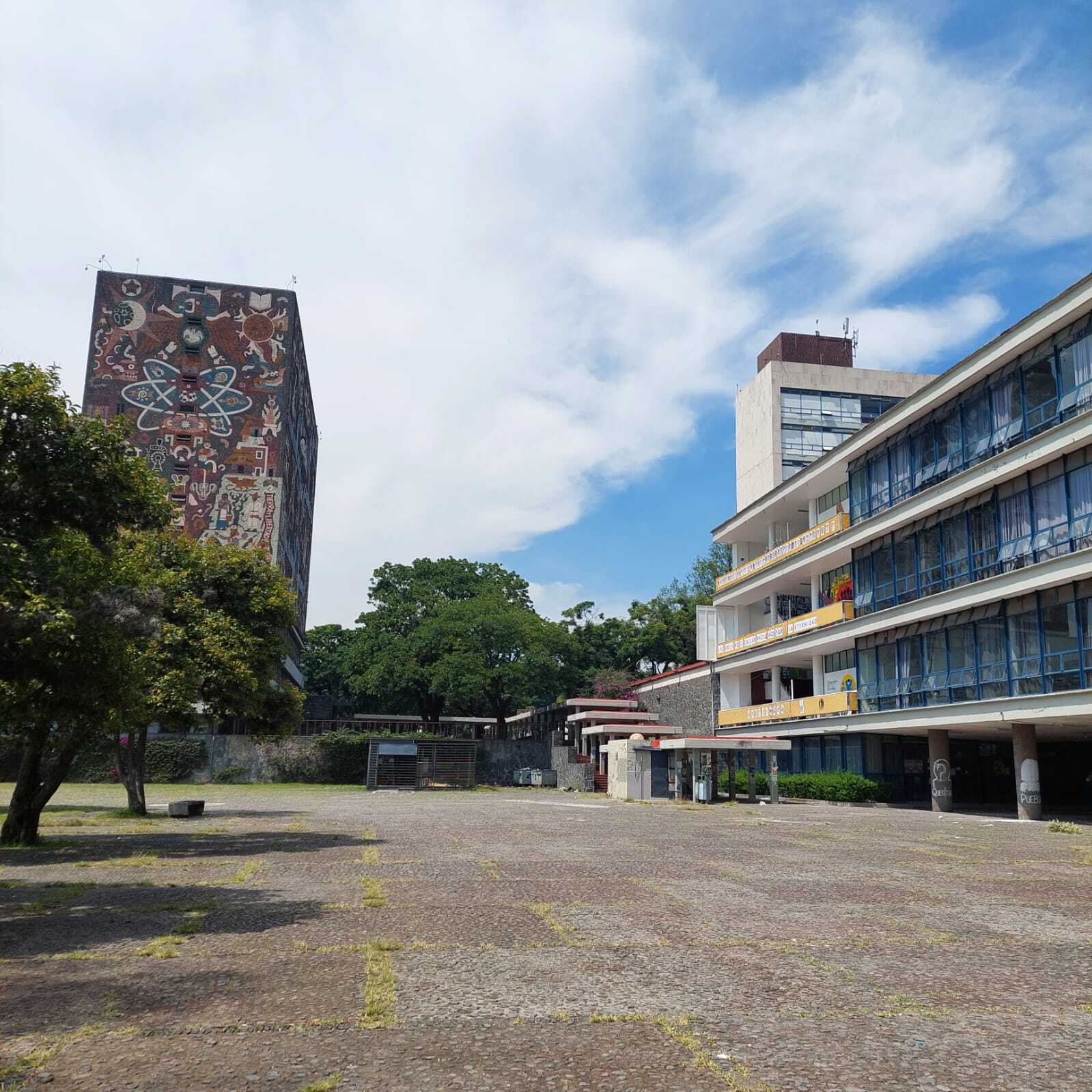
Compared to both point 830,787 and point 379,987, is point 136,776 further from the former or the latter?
point 830,787

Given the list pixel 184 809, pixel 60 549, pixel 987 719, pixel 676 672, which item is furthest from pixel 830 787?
pixel 60 549

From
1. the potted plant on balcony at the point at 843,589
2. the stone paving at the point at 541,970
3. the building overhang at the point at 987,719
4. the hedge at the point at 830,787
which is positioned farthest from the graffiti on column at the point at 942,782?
the stone paving at the point at 541,970

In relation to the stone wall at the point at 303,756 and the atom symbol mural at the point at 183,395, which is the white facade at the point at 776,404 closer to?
the stone wall at the point at 303,756

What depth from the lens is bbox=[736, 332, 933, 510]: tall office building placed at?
6825 centimetres

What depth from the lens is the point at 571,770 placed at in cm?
5575

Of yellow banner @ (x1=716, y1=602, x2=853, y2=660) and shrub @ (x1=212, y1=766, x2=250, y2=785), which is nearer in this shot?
yellow banner @ (x1=716, y1=602, x2=853, y2=660)

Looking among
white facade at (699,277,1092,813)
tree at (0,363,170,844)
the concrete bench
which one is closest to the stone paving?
tree at (0,363,170,844)

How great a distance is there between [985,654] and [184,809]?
23780 mm

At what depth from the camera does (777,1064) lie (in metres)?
5.65

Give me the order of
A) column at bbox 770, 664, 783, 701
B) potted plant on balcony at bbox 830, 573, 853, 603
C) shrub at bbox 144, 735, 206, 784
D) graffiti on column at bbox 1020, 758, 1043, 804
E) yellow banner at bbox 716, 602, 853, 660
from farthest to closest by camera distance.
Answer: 1. shrub at bbox 144, 735, 206, 784
2. column at bbox 770, 664, 783, 701
3. potted plant on balcony at bbox 830, 573, 853, 603
4. yellow banner at bbox 716, 602, 853, 660
5. graffiti on column at bbox 1020, 758, 1043, 804

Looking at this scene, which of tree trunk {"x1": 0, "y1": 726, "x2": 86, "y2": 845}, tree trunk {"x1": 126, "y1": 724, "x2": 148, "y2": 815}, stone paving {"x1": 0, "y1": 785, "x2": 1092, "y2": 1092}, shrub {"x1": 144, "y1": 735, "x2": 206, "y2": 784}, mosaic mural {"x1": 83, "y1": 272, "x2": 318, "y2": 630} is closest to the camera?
stone paving {"x1": 0, "y1": 785, "x2": 1092, "y2": 1092}

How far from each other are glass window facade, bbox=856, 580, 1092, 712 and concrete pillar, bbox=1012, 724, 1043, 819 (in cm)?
132

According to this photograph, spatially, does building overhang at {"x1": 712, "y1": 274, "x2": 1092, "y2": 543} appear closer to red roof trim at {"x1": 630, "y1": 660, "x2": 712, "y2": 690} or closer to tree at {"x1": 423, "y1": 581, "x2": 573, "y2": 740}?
red roof trim at {"x1": 630, "y1": 660, "x2": 712, "y2": 690}

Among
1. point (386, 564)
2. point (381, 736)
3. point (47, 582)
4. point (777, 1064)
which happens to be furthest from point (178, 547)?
point (386, 564)
